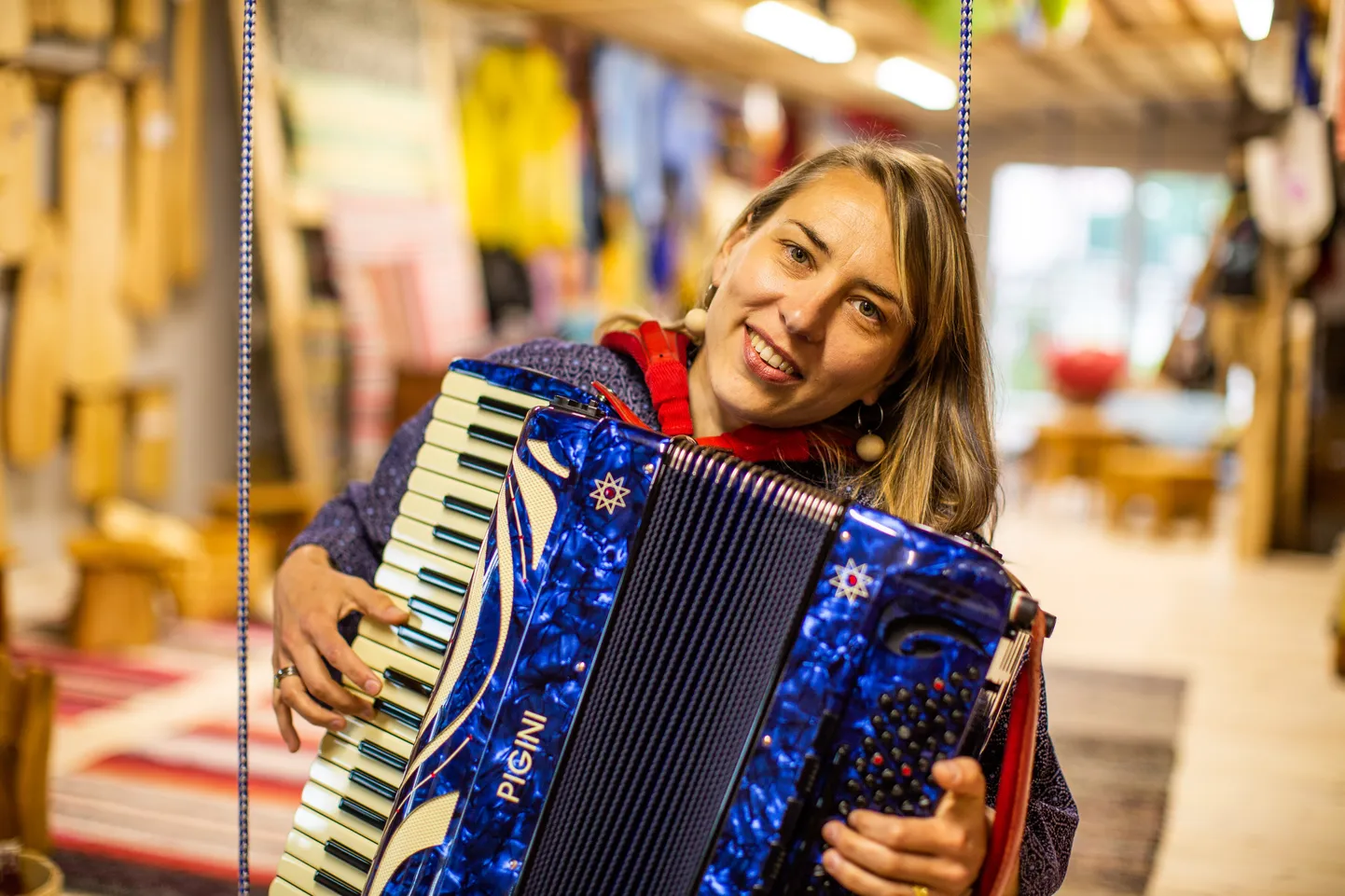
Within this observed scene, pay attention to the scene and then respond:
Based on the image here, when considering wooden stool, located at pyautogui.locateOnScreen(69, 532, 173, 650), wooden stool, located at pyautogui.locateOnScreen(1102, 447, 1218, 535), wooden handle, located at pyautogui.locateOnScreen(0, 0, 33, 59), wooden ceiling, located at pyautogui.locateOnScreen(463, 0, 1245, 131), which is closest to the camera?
wooden stool, located at pyautogui.locateOnScreen(69, 532, 173, 650)

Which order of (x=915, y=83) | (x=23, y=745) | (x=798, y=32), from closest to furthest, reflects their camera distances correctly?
(x=23, y=745), (x=798, y=32), (x=915, y=83)

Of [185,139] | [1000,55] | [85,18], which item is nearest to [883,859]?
[85,18]

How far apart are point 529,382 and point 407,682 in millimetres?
348

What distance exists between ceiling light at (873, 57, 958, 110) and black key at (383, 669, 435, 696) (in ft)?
24.7

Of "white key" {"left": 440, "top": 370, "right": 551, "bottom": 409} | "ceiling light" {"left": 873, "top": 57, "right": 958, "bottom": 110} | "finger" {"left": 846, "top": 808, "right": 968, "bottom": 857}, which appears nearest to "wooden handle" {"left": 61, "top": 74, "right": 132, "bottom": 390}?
"white key" {"left": 440, "top": 370, "right": 551, "bottom": 409}

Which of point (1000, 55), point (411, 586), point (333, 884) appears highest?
point (1000, 55)

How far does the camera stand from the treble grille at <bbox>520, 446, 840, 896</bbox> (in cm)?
115

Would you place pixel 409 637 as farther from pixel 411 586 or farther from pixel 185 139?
pixel 185 139

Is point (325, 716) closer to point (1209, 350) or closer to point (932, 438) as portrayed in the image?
point (932, 438)

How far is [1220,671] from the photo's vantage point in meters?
4.54

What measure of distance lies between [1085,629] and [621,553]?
4278mm

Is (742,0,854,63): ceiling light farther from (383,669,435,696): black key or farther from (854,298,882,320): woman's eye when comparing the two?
(383,669,435,696): black key

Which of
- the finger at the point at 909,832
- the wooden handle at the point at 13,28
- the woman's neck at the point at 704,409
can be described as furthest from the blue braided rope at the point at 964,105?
the wooden handle at the point at 13,28

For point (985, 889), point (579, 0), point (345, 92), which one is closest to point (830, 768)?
point (985, 889)
